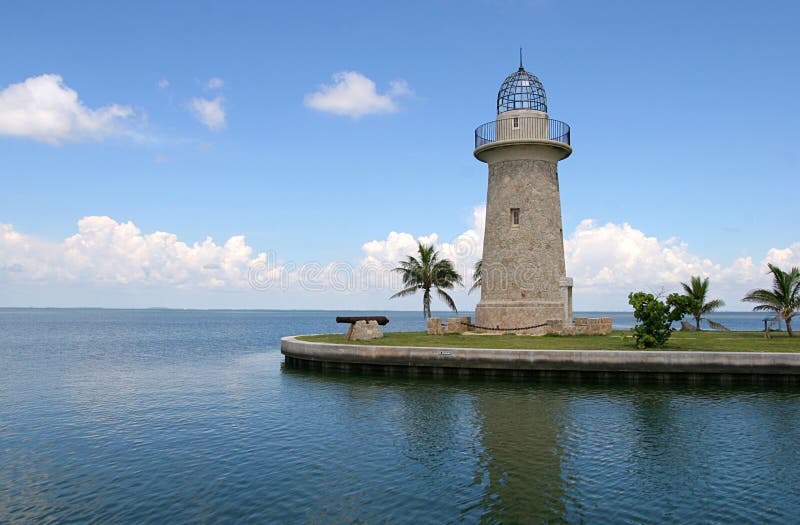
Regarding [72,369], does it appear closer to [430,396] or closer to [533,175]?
[430,396]

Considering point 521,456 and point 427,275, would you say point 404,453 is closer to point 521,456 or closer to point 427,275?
point 521,456

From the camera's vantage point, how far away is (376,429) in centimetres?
1609

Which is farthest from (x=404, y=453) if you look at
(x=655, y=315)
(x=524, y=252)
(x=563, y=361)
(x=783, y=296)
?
(x=783, y=296)

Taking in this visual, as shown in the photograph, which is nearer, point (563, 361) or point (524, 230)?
point (563, 361)

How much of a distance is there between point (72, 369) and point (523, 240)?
81.9 ft

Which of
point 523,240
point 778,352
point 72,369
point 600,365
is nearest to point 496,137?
point 523,240

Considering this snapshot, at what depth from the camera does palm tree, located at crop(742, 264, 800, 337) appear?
1224 inches

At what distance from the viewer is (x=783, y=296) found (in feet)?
103

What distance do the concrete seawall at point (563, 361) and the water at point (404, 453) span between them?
2.61 feet

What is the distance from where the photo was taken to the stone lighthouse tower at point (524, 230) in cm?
3216

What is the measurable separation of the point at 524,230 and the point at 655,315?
912 cm

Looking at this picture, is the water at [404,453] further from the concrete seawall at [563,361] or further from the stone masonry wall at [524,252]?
the stone masonry wall at [524,252]

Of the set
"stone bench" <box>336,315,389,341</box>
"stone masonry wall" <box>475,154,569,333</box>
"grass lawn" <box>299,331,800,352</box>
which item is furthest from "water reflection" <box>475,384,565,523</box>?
"stone masonry wall" <box>475,154,569,333</box>

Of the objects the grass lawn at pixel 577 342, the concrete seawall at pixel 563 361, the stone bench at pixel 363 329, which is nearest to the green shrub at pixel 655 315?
the grass lawn at pixel 577 342
